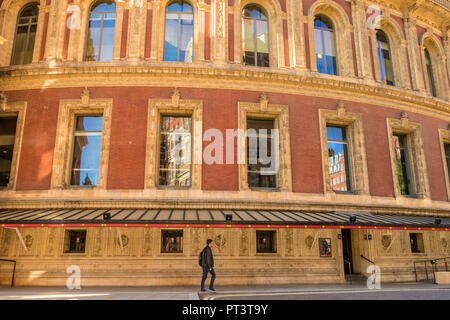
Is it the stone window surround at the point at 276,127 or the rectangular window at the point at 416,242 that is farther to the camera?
the rectangular window at the point at 416,242

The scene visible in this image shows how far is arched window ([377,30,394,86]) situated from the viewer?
20.3m

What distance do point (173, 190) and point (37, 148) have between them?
6762 millimetres

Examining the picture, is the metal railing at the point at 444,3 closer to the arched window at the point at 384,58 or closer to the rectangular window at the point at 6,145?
the arched window at the point at 384,58

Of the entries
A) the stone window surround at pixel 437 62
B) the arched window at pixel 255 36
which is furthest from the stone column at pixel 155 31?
the stone window surround at pixel 437 62

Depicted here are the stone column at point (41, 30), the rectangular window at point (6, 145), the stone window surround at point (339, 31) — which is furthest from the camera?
the stone window surround at point (339, 31)

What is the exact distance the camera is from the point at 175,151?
16047 millimetres

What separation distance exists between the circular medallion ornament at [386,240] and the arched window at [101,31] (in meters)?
16.1

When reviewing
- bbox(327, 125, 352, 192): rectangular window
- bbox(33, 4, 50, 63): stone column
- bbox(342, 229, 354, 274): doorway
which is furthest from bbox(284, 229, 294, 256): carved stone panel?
bbox(33, 4, 50, 63): stone column

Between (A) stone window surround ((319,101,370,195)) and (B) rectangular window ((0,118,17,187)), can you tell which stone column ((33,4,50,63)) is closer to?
(B) rectangular window ((0,118,17,187))

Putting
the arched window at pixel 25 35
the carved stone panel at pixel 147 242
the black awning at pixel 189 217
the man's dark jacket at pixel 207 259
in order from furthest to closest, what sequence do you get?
the arched window at pixel 25 35 < the carved stone panel at pixel 147 242 < the black awning at pixel 189 217 < the man's dark jacket at pixel 207 259

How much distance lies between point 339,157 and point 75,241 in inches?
530

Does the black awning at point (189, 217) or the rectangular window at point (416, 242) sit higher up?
the black awning at point (189, 217)

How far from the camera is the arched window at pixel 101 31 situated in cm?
1708
